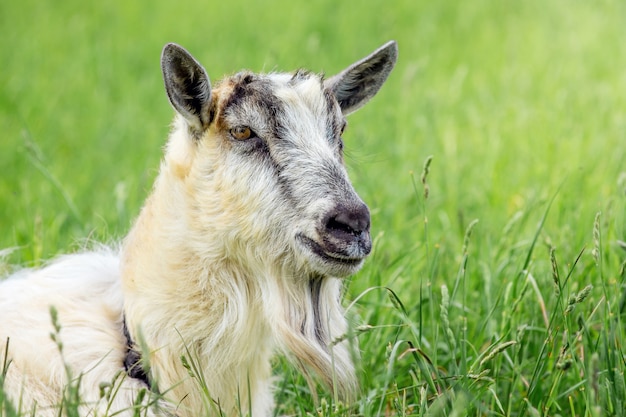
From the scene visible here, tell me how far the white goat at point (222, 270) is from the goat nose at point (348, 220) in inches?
0.5

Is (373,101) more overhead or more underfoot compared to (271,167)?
more overhead

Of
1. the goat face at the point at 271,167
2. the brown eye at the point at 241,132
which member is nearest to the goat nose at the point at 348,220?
the goat face at the point at 271,167

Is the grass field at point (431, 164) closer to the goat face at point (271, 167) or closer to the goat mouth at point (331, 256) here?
the goat mouth at point (331, 256)

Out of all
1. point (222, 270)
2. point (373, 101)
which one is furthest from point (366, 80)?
point (373, 101)

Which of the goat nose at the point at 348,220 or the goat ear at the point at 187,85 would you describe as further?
the goat ear at the point at 187,85

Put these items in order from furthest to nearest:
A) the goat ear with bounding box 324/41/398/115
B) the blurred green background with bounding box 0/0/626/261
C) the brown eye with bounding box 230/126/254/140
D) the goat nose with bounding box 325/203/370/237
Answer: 1. the blurred green background with bounding box 0/0/626/261
2. the goat ear with bounding box 324/41/398/115
3. the brown eye with bounding box 230/126/254/140
4. the goat nose with bounding box 325/203/370/237

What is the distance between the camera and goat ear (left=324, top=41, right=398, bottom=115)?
441 cm

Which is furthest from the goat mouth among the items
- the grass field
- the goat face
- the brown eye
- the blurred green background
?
the blurred green background

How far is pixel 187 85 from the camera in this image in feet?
12.7

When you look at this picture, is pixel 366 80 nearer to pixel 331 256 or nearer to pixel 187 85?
pixel 187 85

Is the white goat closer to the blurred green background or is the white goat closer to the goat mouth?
the goat mouth

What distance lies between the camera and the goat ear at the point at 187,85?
3.78 metres

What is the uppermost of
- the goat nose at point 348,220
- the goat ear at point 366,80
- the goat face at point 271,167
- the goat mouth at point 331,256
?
the goat ear at point 366,80

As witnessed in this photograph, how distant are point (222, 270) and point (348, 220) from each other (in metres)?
0.64
